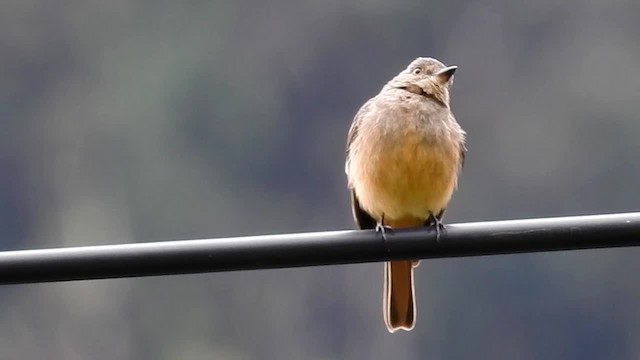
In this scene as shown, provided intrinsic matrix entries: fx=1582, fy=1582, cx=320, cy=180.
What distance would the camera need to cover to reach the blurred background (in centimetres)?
2748

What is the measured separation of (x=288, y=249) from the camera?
157 inches

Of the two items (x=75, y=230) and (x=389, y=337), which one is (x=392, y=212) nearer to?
(x=389, y=337)

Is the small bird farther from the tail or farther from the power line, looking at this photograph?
the power line

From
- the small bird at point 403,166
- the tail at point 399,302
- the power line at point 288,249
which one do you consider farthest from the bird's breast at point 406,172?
the power line at point 288,249

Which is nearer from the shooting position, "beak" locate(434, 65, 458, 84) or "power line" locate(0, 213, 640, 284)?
"power line" locate(0, 213, 640, 284)

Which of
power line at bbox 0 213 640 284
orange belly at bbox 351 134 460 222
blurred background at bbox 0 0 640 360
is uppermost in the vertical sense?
blurred background at bbox 0 0 640 360

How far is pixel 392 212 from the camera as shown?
6.29 meters

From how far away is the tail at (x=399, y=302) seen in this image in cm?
647

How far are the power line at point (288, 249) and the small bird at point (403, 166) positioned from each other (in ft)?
6.16

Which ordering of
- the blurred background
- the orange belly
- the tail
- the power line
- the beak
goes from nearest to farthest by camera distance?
the power line < the orange belly < the tail < the beak < the blurred background

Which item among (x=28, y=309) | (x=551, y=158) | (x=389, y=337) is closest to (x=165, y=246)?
(x=389, y=337)

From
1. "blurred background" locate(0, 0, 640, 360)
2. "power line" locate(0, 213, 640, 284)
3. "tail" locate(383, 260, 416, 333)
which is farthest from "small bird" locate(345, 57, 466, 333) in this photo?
"blurred background" locate(0, 0, 640, 360)

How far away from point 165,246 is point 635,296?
26165 mm

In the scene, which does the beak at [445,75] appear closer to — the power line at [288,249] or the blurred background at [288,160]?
the power line at [288,249]
